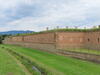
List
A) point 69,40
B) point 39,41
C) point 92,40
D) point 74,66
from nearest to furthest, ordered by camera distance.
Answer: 1. point 74,66
2. point 92,40
3. point 69,40
4. point 39,41

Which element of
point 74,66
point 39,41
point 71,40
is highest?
point 71,40

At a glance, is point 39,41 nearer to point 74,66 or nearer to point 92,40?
point 92,40

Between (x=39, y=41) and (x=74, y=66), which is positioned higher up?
(x=39, y=41)

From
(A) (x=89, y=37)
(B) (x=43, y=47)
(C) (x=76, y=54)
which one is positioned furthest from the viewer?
(B) (x=43, y=47)

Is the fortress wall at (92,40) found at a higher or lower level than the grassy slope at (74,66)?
higher

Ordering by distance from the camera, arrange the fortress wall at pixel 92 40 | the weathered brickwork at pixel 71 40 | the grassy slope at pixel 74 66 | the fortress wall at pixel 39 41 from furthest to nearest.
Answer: the fortress wall at pixel 39 41
the weathered brickwork at pixel 71 40
the fortress wall at pixel 92 40
the grassy slope at pixel 74 66

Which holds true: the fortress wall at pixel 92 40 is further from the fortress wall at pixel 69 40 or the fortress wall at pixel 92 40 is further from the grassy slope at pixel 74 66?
the grassy slope at pixel 74 66

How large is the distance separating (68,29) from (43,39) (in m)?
8.35

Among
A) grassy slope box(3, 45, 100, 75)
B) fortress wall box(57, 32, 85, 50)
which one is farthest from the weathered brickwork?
grassy slope box(3, 45, 100, 75)

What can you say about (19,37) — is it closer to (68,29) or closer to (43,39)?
(43,39)

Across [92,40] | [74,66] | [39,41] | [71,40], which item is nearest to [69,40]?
[71,40]

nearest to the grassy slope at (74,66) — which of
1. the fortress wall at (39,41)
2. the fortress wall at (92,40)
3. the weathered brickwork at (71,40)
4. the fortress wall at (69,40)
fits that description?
the fortress wall at (92,40)

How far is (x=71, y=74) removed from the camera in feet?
50.1

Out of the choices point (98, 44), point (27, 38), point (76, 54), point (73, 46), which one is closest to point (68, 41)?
point (73, 46)
